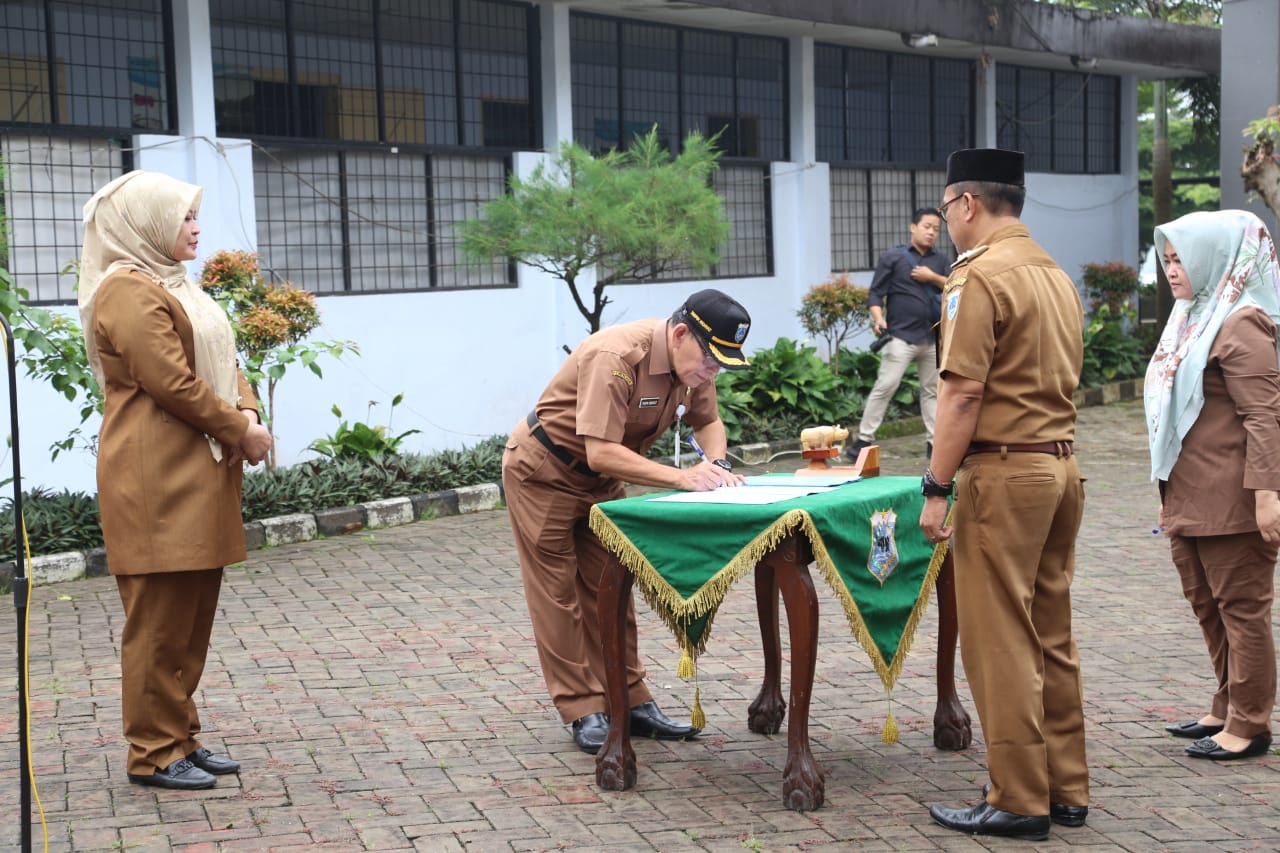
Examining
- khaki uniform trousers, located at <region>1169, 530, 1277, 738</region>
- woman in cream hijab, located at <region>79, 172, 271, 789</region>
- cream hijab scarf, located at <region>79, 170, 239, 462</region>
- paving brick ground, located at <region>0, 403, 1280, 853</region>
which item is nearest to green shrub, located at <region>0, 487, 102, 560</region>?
paving brick ground, located at <region>0, 403, 1280, 853</region>

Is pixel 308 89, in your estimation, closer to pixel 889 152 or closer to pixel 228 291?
pixel 228 291

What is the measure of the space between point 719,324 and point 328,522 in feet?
19.5

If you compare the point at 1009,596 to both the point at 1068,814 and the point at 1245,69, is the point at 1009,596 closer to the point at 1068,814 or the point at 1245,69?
the point at 1068,814

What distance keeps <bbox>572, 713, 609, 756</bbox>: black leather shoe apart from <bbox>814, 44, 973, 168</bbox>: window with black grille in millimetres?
13403

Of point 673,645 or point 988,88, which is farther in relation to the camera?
point 988,88

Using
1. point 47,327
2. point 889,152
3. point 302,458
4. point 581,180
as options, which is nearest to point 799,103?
point 889,152

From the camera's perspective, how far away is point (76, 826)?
5039mm

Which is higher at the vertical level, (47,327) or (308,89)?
(308,89)

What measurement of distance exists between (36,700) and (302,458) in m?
5.91

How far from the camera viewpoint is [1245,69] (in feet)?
55.8

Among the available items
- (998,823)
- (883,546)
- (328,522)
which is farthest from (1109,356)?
(998,823)

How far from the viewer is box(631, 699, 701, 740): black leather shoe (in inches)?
235

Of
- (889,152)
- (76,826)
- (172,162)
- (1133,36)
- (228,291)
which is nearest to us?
(76,826)

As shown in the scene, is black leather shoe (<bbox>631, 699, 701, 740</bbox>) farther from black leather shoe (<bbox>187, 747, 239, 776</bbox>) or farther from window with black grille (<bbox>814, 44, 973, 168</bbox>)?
window with black grille (<bbox>814, 44, 973, 168</bbox>)
